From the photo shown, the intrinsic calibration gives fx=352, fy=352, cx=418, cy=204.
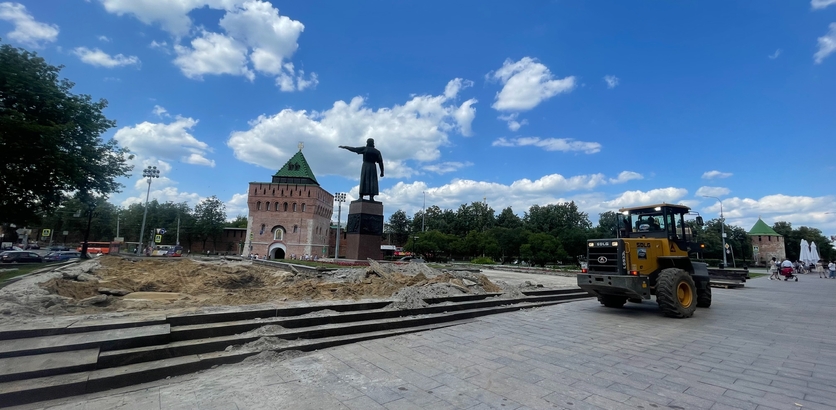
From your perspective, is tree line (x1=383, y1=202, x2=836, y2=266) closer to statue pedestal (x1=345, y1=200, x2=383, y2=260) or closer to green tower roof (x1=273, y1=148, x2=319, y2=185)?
green tower roof (x1=273, y1=148, x2=319, y2=185)

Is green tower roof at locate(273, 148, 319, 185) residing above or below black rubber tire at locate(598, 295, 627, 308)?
above

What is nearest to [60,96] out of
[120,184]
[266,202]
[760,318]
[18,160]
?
[18,160]

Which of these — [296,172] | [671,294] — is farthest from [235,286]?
[296,172]

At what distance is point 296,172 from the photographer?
51188 millimetres

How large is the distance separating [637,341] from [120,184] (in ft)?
93.6

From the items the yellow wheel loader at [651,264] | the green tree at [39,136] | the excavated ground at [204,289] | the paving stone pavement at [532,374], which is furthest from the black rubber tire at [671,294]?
the green tree at [39,136]

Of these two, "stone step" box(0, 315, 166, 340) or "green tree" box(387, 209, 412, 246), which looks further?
"green tree" box(387, 209, 412, 246)

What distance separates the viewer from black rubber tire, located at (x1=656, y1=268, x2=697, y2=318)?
8133 mm

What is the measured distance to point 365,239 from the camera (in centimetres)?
1734

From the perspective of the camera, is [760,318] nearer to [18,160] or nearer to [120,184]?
[18,160]

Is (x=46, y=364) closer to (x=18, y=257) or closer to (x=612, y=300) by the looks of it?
(x=612, y=300)

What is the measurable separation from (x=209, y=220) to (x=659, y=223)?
6425 cm

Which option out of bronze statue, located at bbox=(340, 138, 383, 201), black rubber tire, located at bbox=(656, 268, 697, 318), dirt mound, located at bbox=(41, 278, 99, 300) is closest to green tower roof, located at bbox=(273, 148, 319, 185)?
bronze statue, located at bbox=(340, 138, 383, 201)

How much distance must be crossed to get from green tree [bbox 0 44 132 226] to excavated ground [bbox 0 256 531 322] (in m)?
5.53
